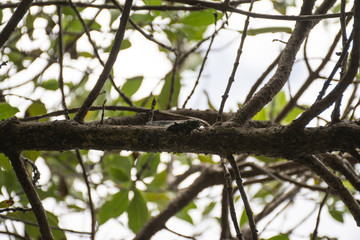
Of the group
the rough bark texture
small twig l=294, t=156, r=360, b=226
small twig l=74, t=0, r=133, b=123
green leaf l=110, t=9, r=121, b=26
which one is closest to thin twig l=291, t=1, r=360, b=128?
the rough bark texture

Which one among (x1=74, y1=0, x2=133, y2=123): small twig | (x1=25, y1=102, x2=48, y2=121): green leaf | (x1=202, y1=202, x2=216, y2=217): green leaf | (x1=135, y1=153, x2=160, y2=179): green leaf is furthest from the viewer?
(x1=202, y1=202, x2=216, y2=217): green leaf

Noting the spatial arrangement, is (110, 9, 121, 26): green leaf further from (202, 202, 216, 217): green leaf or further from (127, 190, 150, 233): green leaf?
(202, 202, 216, 217): green leaf

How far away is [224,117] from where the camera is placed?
49.2 inches

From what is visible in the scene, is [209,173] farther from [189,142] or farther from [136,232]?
[189,142]

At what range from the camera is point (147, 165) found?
1.49 m

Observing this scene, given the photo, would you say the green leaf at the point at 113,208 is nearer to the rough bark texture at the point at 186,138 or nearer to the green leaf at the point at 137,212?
the green leaf at the point at 137,212

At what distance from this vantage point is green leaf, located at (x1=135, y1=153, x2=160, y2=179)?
4.85ft

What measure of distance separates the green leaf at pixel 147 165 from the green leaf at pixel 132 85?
257 millimetres

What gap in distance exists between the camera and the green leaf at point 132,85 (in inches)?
55.0

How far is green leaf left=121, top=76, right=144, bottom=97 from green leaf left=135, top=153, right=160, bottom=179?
0.26 m

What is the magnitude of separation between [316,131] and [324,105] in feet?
0.19

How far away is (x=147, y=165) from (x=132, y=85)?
0.32 meters

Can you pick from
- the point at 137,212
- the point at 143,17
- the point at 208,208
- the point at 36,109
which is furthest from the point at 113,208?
the point at 208,208

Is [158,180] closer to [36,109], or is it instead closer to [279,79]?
[36,109]
